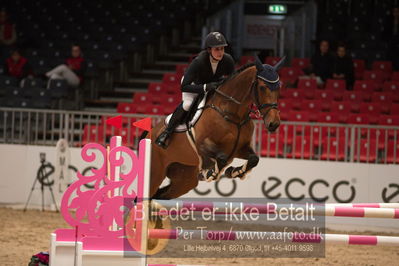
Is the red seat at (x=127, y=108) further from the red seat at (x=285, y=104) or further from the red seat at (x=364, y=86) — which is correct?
the red seat at (x=364, y=86)

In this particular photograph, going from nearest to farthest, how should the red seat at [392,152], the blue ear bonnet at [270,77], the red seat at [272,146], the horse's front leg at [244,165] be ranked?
the blue ear bonnet at [270,77]
the horse's front leg at [244,165]
the red seat at [392,152]
the red seat at [272,146]

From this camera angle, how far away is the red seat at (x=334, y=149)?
11.2 meters

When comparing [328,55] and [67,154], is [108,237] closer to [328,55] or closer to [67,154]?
[67,154]

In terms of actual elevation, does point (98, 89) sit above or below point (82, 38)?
below

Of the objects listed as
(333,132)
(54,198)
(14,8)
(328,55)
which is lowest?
(54,198)

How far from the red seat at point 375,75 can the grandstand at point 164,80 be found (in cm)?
2

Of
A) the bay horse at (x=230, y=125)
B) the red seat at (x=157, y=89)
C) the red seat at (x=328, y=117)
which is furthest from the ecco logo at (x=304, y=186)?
the bay horse at (x=230, y=125)

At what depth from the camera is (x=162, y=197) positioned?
7.76m

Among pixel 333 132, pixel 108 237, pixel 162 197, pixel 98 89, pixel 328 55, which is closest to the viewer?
pixel 108 237

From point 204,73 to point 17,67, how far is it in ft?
25.2

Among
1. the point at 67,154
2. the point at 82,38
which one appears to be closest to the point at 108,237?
the point at 67,154

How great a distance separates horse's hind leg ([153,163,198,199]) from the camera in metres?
7.73

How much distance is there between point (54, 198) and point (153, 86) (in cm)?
291

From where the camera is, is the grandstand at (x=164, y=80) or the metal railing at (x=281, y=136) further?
the grandstand at (x=164, y=80)
